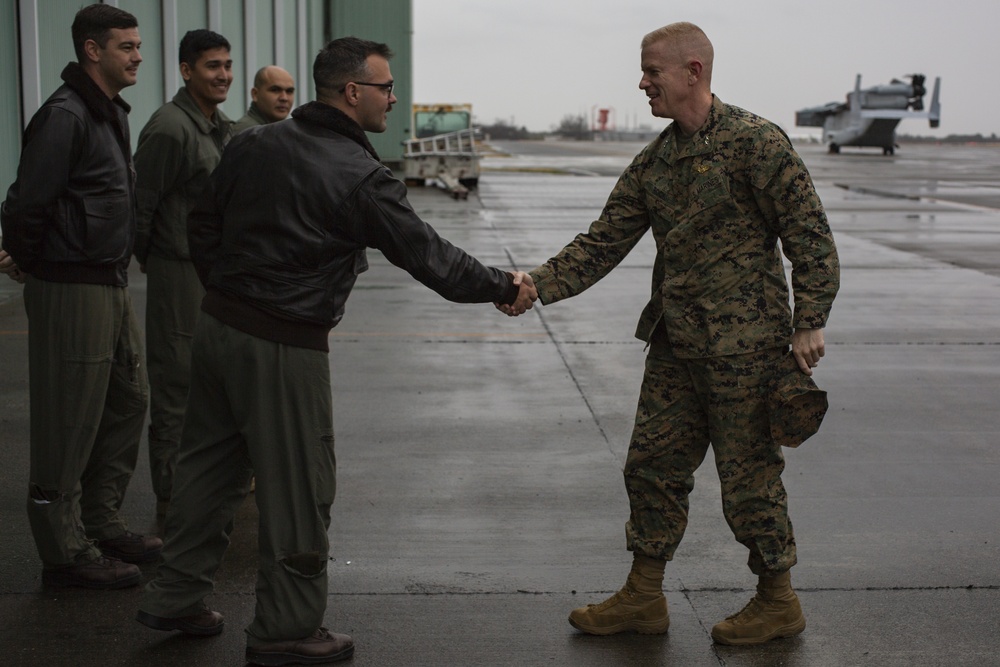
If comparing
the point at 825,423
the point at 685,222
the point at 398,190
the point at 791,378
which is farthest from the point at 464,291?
the point at 825,423

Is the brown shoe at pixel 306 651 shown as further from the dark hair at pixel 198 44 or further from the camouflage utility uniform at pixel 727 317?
the dark hair at pixel 198 44

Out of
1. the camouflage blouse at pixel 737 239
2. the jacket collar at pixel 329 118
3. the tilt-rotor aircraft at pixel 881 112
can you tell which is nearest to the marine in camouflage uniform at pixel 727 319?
the camouflage blouse at pixel 737 239

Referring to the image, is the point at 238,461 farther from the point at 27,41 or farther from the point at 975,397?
the point at 27,41

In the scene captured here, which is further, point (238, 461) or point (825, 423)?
point (825, 423)

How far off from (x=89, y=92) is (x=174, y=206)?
0.86 meters

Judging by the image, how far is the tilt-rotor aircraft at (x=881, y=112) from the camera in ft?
195

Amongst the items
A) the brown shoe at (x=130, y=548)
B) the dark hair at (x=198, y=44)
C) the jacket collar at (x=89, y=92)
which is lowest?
the brown shoe at (x=130, y=548)

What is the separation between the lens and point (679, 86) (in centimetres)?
405

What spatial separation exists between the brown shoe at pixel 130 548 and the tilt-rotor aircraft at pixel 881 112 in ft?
190

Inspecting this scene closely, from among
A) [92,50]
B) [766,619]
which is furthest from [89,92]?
[766,619]

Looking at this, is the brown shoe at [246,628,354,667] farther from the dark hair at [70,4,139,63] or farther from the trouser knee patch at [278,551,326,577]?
the dark hair at [70,4,139,63]

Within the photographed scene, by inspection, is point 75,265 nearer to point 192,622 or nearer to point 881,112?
point 192,622

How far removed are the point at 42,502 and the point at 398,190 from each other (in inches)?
69.8

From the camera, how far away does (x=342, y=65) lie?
12.3 feet
